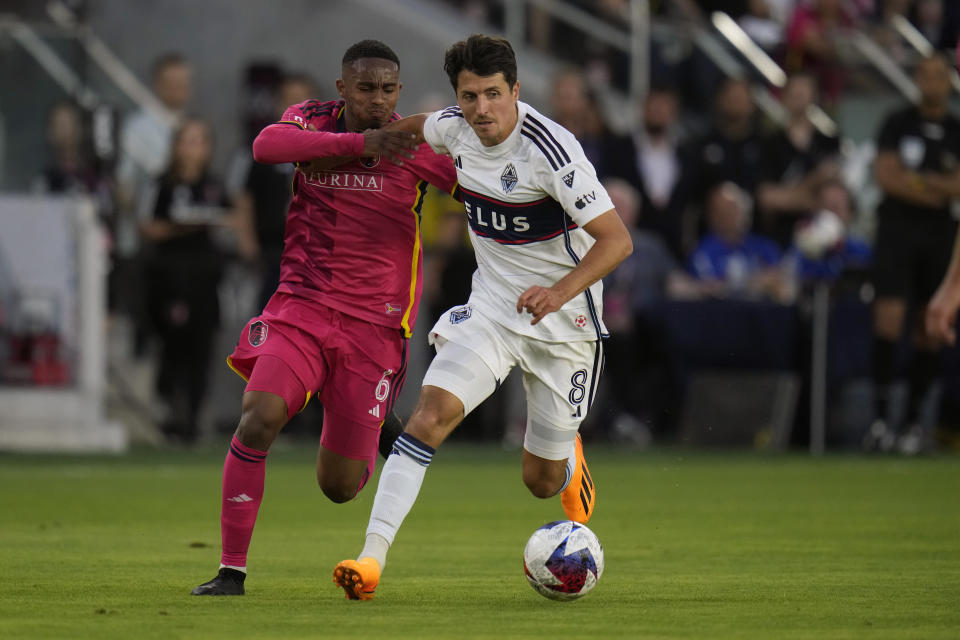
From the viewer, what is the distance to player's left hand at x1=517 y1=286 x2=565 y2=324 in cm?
655

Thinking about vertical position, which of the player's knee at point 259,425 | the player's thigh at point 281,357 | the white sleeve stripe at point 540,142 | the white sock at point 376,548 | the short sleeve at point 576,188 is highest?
the white sleeve stripe at point 540,142

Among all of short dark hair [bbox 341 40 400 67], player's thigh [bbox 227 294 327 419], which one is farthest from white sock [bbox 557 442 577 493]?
short dark hair [bbox 341 40 400 67]

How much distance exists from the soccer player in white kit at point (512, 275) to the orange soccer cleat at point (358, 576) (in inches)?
1.5

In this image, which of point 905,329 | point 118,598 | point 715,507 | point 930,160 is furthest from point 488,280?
point 905,329

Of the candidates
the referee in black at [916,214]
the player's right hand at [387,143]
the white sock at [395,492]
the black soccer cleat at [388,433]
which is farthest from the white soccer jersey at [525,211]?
the referee in black at [916,214]

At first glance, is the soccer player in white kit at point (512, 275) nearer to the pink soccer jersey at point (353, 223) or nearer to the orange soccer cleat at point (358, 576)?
the orange soccer cleat at point (358, 576)

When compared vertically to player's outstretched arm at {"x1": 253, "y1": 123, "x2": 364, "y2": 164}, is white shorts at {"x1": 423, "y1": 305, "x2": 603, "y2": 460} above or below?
below

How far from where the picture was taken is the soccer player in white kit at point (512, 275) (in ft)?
22.0

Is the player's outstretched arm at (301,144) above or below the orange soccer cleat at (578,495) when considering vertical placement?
above

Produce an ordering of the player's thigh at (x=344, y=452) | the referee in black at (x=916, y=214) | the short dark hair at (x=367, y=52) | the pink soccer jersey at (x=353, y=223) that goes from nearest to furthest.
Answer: the short dark hair at (x=367, y=52)
the pink soccer jersey at (x=353, y=223)
the player's thigh at (x=344, y=452)
the referee in black at (x=916, y=214)

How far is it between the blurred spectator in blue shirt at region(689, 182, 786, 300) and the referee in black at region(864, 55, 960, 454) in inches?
61.5

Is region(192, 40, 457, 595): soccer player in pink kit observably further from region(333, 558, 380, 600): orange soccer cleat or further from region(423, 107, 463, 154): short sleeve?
region(333, 558, 380, 600): orange soccer cleat

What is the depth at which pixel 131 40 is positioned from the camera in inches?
771

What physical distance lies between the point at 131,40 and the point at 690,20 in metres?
6.34
